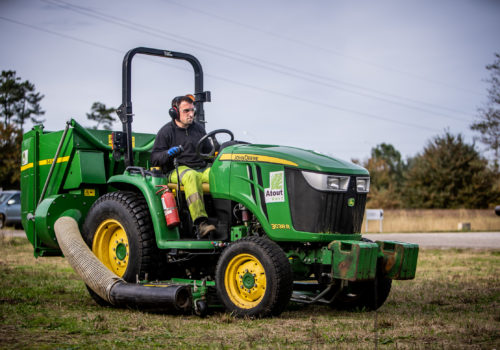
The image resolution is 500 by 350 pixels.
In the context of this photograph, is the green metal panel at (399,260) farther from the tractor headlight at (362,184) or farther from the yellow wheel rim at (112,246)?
the yellow wheel rim at (112,246)

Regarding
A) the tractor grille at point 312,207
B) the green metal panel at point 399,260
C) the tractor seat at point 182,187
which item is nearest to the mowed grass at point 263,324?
the green metal panel at point 399,260

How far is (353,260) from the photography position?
5.91 metres

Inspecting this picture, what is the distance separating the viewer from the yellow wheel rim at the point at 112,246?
7.18m

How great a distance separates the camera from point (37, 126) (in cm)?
850

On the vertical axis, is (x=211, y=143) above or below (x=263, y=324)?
above

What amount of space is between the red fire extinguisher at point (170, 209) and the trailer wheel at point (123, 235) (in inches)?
11.9

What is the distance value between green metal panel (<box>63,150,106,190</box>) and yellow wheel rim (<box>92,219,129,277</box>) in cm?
78

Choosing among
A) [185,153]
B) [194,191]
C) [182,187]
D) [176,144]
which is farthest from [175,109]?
[194,191]

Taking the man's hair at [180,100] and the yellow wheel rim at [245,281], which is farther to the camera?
the man's hair at [180,100]

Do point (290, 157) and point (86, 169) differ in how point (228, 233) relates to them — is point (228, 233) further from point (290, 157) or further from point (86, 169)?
point (86, 169)

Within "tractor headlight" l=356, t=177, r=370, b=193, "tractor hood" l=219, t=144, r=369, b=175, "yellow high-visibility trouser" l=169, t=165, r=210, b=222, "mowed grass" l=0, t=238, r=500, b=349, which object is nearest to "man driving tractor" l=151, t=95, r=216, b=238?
"yellow high-visibility trouser" l=169, t=165, r=210, b=222

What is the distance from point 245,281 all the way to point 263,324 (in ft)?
1.92

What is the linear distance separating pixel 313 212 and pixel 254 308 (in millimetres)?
1042

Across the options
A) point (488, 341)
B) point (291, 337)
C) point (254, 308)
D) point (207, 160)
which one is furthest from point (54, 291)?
point (488, 341)
